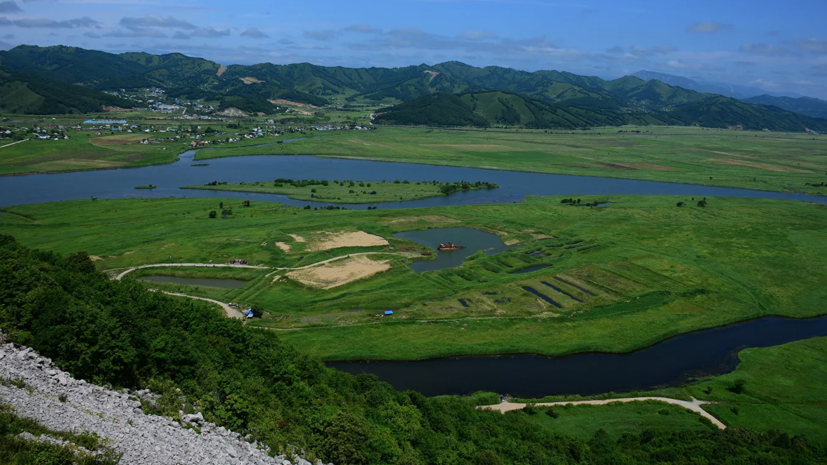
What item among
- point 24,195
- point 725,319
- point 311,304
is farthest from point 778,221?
point 24,195

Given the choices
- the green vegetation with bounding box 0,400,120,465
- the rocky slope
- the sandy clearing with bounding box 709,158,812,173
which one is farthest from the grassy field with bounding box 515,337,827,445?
the sandy clearing with bounding box 709,158,812,173

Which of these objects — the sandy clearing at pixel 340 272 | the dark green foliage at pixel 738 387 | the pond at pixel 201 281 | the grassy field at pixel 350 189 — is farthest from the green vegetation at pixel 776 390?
the grassy field at pixel 350 189

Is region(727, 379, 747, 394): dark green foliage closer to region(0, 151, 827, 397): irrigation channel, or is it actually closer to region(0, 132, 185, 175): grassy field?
region(0, 151, 827, 397): irrigation channel

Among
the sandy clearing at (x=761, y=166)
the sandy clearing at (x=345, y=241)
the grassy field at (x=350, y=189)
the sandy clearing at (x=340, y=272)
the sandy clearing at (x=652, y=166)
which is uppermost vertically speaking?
the sandy clearing at (x=761, y=166)

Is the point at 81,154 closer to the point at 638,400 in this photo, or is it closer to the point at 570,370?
the point at 570,370

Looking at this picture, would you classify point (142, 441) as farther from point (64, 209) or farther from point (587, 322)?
point (64, 209)

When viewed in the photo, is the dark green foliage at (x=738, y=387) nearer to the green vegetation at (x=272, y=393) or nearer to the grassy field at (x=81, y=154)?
the green vegetation at (x=272, y=393)

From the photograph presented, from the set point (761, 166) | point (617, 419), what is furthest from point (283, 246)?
point (761, 166)
